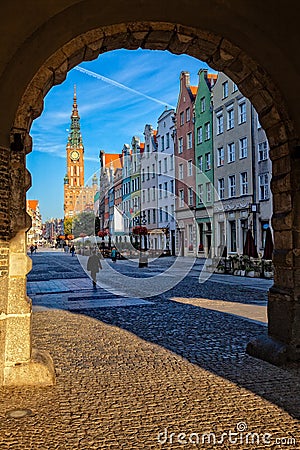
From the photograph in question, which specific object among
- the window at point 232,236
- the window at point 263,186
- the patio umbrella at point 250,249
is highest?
the window at point 263,186

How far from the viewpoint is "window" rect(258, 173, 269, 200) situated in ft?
105

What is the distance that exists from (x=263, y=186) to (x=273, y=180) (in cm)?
2603

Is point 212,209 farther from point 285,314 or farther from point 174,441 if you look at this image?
point 174,441

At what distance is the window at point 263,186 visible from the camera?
32094mm

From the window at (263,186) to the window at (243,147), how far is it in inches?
108

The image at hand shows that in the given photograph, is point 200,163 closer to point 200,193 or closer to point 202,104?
point 200,193

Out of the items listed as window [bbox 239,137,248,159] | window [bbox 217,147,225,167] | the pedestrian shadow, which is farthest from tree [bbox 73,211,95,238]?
the pedestrian shadow

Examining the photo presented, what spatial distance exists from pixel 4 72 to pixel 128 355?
13.8ft

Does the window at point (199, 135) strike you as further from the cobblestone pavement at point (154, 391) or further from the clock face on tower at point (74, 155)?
the clock face on tower at point (74, 155)

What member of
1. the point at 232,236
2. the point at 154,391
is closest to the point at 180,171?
the point at 232,236

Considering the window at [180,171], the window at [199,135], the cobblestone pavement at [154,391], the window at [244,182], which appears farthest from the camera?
the window at [180,171]

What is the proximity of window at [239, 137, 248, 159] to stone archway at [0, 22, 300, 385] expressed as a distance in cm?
2833

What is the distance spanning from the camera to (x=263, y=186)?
32.6 meters

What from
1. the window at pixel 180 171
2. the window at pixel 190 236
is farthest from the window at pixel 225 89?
the window at pixel 190 236
